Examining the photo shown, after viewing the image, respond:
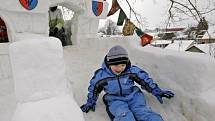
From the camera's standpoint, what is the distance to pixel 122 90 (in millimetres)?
3406

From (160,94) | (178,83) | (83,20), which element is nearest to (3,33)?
(83,20)

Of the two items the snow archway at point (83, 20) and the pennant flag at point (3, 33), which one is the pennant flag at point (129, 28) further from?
the pennant flag at point (3, 33)

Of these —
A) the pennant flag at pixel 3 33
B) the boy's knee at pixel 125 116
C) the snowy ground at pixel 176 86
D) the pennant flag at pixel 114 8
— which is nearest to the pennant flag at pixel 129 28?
the pennant flag at pixel 114 8

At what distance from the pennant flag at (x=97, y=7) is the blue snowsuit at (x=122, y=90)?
3536mm

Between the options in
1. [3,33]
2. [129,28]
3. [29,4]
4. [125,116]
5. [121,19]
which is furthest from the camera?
[121,19]

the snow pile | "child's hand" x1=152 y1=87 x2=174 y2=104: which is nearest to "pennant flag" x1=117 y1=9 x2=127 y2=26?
"child's hand" x1=152 y1=87 x2=174 y2=104

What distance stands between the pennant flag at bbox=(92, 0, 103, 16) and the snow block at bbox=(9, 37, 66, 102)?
4005mm

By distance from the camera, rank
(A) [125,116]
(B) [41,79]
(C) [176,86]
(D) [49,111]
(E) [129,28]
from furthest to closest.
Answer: (E) [129,28], (C) [176,86], (A) [125,116], (B) [41,79], (D) [49,111]

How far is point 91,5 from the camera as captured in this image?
6750mm

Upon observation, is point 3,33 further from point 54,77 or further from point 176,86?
point 176,86

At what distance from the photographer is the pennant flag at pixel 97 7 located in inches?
266

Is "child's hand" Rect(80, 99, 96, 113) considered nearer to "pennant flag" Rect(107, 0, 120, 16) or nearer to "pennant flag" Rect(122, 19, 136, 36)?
"pennant flag" Rect(122, 19, 136, 36)

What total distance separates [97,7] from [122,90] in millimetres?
3816

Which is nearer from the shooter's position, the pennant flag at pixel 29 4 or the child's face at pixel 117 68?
the child's face at pixel 117 68
